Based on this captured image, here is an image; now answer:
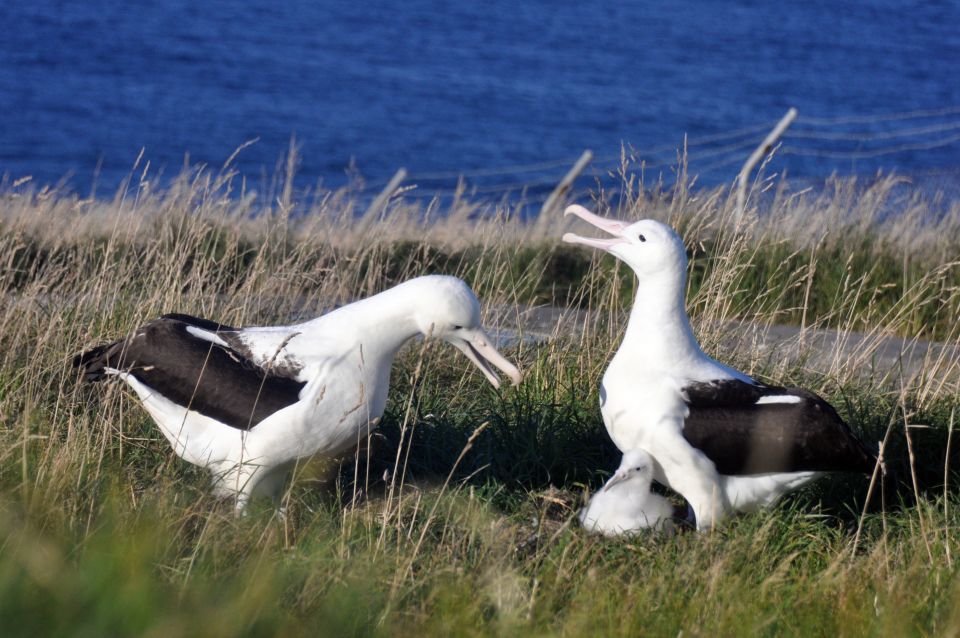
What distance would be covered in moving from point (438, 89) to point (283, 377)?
2961 cm

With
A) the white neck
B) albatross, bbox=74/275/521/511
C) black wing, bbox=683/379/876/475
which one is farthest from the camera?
the white neck

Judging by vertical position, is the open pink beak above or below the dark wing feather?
above

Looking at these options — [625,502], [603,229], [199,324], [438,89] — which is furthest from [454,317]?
[438,89]

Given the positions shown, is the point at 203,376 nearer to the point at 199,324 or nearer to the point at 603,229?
the point at 199,324

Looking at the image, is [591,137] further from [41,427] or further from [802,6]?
[802,6]

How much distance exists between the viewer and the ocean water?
25.4 m

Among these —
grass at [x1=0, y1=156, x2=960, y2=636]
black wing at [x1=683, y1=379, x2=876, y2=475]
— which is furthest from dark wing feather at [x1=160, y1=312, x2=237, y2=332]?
black wing at [x1=683, y1=379, x2=876, y2=475]

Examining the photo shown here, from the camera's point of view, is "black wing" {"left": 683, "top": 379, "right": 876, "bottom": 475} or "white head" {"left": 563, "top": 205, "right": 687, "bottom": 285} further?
"white head" {"left": 563, "top": 205, "right": 687, "bottom": 285}

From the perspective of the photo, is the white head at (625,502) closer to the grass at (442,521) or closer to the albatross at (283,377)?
the grass at (442,521)

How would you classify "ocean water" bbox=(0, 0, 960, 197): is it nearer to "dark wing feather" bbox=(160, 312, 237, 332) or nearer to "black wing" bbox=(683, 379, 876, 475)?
"black wing" bbox=(683, 379, 876, 475)

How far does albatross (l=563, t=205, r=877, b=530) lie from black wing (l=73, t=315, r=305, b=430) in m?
1.05

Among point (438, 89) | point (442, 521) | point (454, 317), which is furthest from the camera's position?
point (438, 89)

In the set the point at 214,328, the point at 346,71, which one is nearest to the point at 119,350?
the point at 214,328

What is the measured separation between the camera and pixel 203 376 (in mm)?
3721
